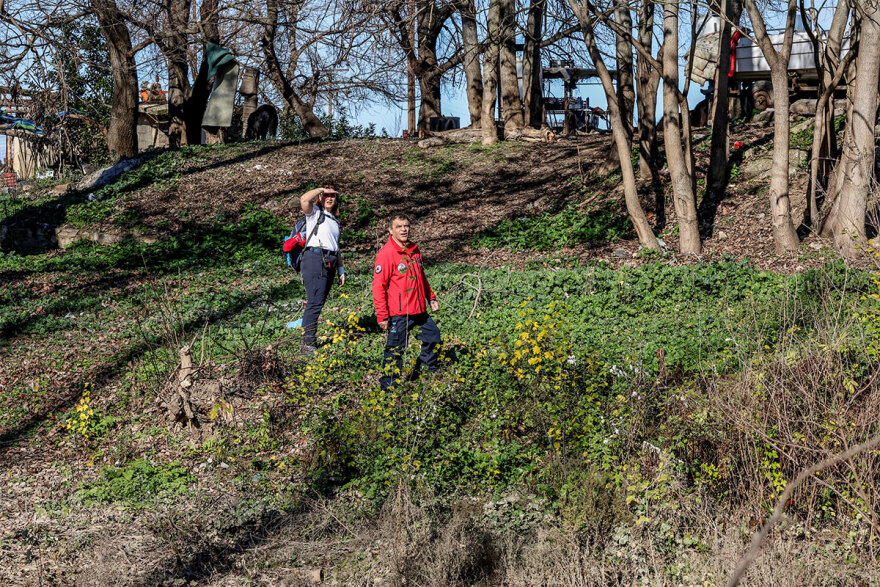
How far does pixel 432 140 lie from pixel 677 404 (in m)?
14.5

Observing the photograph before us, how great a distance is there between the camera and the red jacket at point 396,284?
6.73m

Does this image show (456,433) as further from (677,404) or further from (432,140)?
(432,140)

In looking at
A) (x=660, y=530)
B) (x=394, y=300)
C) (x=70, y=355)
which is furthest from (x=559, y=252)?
(x=660, y=530)

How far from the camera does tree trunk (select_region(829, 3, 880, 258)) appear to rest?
31.1 ft

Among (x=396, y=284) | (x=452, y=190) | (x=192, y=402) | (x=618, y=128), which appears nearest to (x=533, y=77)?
(x=452, y=190)

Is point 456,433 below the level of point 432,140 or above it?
below

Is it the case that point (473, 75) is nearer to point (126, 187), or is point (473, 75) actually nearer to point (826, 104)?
point (126, 187)

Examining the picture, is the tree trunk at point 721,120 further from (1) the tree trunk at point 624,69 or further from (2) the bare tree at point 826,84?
(1) the tree trunk at point 624,69

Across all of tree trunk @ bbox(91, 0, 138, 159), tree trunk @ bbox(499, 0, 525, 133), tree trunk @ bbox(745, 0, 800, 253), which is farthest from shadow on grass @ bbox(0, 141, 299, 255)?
tree trunk @ bbox(745, 0, 800, 253)

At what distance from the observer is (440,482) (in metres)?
5.80

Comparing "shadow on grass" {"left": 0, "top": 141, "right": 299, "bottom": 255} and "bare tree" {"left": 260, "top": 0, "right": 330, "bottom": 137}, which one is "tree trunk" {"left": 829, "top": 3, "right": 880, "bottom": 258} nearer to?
"bare tree" {"left": 260, "top": 0, "right": 330, "bottom": 137}

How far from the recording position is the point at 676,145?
11.0 m

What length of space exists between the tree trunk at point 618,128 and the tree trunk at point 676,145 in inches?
21.1

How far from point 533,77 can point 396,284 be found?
13560 millimetres
